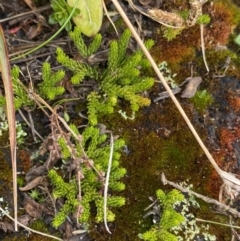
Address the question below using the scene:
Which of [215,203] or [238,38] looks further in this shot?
[238,38]

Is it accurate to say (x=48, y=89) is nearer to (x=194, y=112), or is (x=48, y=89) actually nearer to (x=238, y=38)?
(x=194, y=112)

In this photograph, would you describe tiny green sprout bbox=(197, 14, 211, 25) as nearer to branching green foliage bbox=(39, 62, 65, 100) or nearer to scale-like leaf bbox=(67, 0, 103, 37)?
scale-like leaf bbox=(67, 0, 103, 37)

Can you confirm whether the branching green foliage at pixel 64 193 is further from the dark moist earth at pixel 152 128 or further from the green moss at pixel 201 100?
the green moss at pixel 201 100

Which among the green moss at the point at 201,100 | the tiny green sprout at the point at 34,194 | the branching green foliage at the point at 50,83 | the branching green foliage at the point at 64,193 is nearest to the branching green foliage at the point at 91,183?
the branching green foliage at the point at 64,193

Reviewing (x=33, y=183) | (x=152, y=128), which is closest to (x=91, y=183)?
(x=33, y=183)

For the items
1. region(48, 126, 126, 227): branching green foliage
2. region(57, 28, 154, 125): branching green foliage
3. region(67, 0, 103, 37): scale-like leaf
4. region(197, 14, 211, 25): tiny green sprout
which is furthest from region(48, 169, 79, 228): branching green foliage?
region(197, 14, 211, 25): tiny green sprout

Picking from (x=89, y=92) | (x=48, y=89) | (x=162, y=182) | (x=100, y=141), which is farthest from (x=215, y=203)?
(x=48, y=89)
